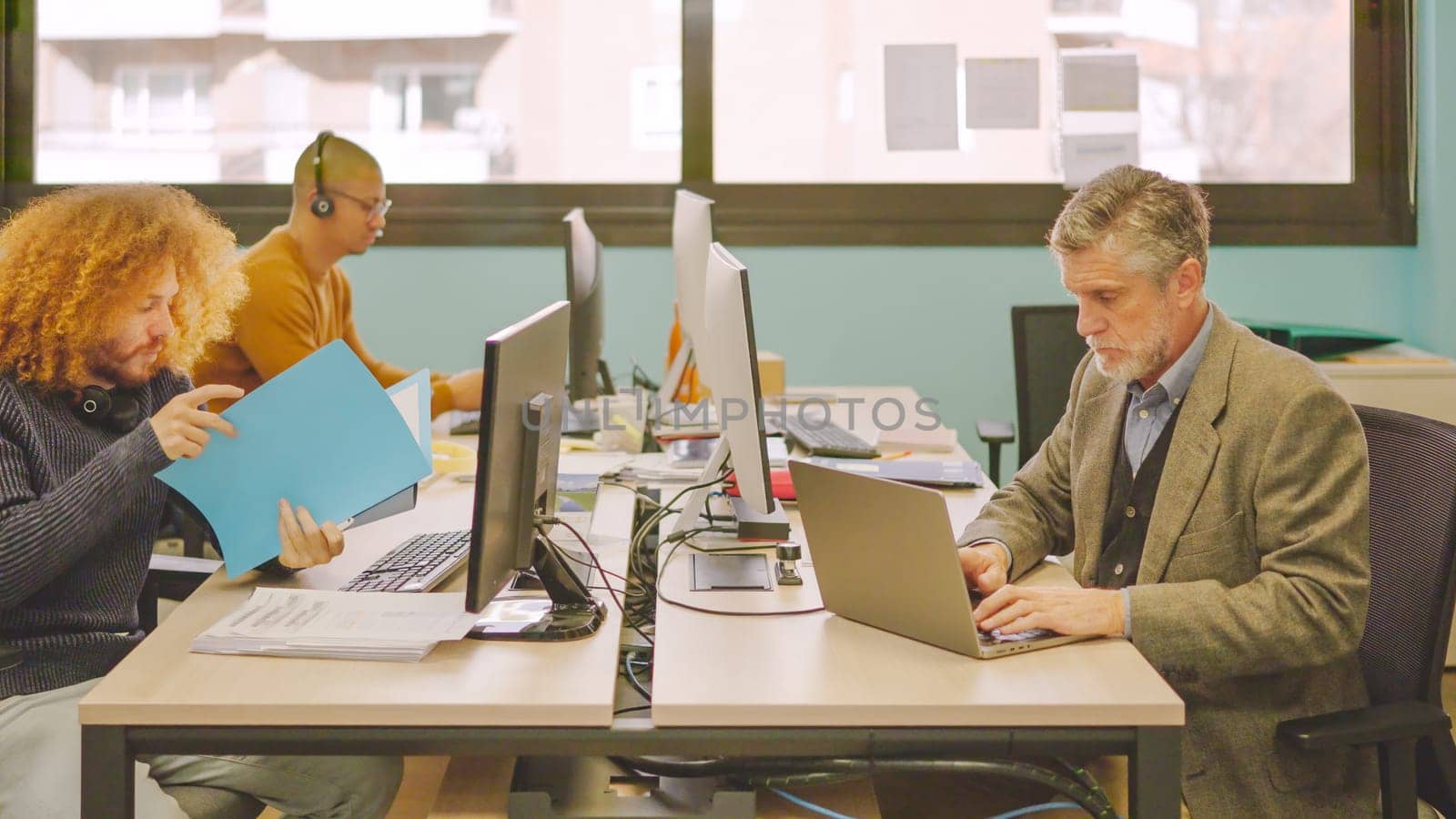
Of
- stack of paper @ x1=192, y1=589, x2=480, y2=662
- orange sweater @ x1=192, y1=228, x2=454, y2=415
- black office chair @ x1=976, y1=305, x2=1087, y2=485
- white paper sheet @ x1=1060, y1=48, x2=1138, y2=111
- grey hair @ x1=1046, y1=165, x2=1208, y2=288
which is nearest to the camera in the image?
stack of paper @ x1=192, y1=589, x2=480, y2=662

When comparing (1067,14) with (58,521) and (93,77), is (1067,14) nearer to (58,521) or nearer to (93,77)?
(93,77)

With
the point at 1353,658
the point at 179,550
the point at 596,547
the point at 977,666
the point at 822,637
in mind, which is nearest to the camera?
the point at 977,666

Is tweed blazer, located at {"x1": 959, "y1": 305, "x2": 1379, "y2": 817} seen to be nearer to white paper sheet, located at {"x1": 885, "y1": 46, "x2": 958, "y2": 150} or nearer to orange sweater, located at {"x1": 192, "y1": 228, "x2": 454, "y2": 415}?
orange sweater, located at {"x1": 192, "y1": 228, "x2": 454, "y2": 415}

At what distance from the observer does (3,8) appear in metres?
3.82

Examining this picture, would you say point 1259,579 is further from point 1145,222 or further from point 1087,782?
point 1145,222

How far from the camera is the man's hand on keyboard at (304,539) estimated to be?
162cm

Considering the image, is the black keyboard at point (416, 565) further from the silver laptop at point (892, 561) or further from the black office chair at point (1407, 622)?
the black office chair at point (1407, 622)

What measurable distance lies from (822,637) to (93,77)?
3.36 metres

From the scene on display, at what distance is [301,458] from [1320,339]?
8.56 feet

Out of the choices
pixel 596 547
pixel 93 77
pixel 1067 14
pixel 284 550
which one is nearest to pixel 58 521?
pixel 284 550

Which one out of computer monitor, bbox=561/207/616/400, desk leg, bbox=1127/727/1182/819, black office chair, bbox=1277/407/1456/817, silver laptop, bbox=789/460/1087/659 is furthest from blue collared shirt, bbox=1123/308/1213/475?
computer monitor, bbox=561/207/616/400

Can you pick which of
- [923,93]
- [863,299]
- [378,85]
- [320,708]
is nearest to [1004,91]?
[923,93]

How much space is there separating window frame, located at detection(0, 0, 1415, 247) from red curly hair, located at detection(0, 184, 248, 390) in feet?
6.41

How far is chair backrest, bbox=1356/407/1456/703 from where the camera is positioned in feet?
5.11
